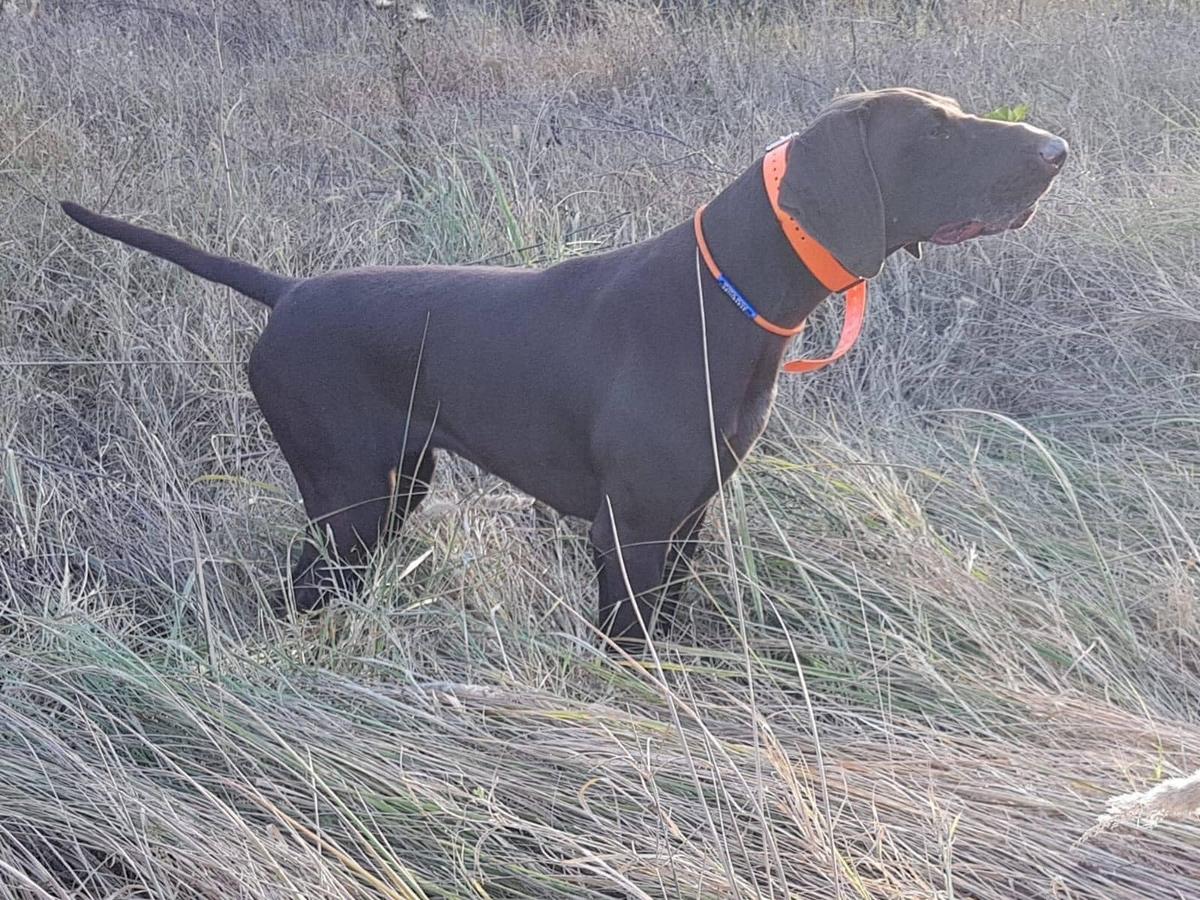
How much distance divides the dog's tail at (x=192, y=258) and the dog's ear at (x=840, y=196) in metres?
1.20

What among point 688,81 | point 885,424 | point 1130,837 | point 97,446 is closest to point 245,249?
point 97,446

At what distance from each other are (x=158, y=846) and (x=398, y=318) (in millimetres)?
1330

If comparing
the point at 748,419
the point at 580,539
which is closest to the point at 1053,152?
the point at 748,419

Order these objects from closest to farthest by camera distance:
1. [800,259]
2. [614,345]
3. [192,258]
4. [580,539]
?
1. [800,259]
2. [614,345]
3. [192,258]
4. [580,539]

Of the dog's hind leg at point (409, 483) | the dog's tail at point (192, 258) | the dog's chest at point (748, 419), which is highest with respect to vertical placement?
the dog's tail at point (192, 258)

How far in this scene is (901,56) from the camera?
5.89m

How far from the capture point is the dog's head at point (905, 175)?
2.48 meters

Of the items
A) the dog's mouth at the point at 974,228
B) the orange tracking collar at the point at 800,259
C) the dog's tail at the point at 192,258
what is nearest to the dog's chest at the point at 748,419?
the orange tracking collar at the point at 800,259

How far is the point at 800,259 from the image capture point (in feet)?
8.50

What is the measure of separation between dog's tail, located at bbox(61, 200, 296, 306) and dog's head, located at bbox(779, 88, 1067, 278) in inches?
48.3

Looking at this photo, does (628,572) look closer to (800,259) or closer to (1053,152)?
(800,259)

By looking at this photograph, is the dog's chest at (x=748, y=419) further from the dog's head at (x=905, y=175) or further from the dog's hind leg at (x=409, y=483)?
the dog's hind leg at (x=409, y=483)

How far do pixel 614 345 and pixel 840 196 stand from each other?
1.75ft

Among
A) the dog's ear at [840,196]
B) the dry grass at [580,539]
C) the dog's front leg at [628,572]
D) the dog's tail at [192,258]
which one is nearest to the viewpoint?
the dry grass at [580,539]
